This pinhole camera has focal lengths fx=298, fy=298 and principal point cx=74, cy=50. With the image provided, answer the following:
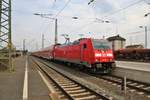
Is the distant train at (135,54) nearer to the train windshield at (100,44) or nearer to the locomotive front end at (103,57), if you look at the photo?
the train windshield at (100,44)

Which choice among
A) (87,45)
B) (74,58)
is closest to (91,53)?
(87,45)

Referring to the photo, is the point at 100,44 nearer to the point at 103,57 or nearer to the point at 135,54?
the point at 103,57

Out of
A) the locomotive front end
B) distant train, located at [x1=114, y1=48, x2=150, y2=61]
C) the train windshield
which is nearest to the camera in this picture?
the locomotive front end

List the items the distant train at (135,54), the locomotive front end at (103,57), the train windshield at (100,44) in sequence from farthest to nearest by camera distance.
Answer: the distant train at (135,54), the train windshield at (100,44), the locomotive front end at (103,57)

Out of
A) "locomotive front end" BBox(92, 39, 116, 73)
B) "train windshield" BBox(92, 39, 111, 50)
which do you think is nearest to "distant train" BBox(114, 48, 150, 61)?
"train windshield" BBox(92, 39, 111, 50)

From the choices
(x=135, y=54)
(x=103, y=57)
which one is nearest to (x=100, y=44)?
(x=103, y=57)

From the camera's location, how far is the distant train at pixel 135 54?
143ft

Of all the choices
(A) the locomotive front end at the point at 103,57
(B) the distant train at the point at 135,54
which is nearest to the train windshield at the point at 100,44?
(A) the locomotive front end at the point at 103,57

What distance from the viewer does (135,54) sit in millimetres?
47406

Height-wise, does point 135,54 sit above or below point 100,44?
below

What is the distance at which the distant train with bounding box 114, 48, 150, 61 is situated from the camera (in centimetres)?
4359

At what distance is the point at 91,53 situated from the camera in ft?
76.2

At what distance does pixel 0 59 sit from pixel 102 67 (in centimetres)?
877

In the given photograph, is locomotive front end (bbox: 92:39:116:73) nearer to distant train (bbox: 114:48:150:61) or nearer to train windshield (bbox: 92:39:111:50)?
train windshield (bbox: 92:39:111:50)
